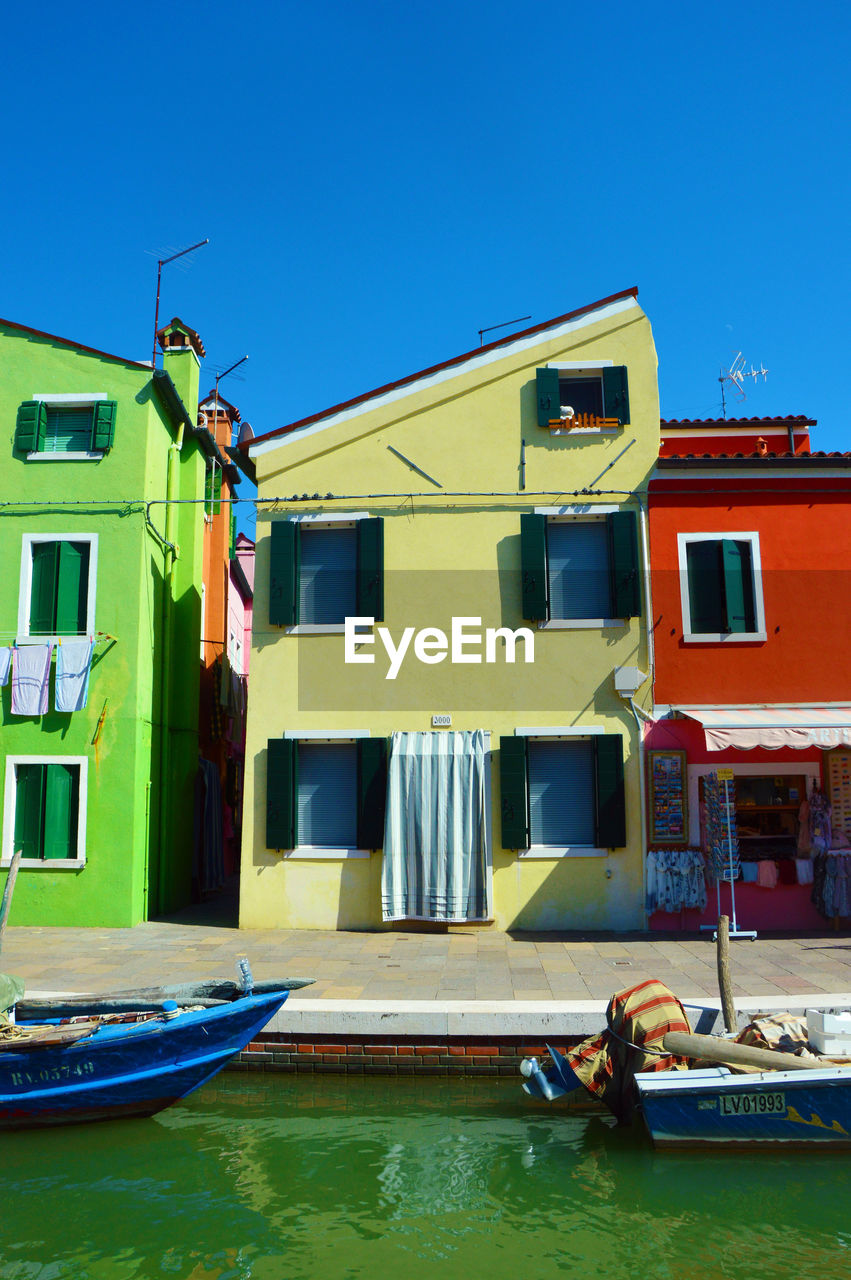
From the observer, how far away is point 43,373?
1619 cm

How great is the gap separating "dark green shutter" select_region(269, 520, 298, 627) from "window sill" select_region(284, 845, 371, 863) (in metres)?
3.33

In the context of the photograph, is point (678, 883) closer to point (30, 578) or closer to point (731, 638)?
point (731, 638)

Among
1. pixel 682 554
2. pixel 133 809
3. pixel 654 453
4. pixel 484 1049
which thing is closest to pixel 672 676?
pixel 682 554

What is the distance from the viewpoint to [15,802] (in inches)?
603

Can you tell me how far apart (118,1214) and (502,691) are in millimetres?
9116

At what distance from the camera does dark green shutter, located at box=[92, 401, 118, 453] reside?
15.9m

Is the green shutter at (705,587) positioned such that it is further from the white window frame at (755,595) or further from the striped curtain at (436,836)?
the striped curtain at (436,836)

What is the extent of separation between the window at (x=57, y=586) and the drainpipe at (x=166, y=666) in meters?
1.51

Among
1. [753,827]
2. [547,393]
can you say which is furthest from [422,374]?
[753,827]

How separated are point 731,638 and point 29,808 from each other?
10.7 m

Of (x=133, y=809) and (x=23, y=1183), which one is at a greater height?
(x=133, y=809)

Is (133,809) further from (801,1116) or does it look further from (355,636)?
(801,1116)

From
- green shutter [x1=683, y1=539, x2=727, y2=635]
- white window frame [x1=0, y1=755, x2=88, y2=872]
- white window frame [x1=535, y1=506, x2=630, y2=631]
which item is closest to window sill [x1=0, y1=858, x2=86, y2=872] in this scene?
white window frame [x1=0, y1=755, x2=88, y2=872]

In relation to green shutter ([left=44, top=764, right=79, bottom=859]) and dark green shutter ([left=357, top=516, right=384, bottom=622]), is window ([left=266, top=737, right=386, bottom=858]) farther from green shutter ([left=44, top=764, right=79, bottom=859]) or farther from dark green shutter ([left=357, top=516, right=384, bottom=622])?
green shutter ([left=44, top=764, right=79, bottom=859])
